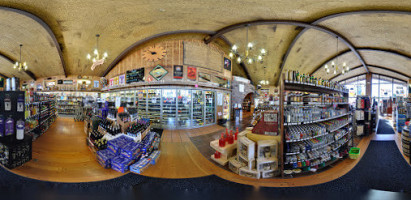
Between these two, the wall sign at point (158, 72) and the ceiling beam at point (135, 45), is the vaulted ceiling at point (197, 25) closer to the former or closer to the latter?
the ceiling beam at point (135, 45)

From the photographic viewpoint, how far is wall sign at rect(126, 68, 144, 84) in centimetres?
812

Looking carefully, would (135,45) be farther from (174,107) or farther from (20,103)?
(20,103)

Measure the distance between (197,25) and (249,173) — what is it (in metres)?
6.57

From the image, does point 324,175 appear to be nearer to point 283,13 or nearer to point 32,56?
point 283,13

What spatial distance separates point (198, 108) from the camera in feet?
26.0

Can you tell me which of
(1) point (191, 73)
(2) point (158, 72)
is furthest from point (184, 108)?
(2) point (158, 72)

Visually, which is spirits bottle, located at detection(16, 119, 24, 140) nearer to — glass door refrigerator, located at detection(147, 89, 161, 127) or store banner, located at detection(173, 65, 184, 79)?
glass door refrigerator, located at detection(147, 89, 161, 127)

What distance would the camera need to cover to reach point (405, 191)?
2633 mm

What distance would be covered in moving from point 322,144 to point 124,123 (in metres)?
4.82

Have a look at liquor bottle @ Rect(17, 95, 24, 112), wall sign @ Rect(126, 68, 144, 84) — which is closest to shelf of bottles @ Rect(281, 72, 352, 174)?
liquor bottle @ Rect(17, 95, 24, 112)

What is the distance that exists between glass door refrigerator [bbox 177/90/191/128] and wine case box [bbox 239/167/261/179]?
4900mm

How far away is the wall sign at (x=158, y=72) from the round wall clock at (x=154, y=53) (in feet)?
1.70

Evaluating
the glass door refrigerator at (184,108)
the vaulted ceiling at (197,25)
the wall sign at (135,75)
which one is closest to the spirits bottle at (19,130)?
the vaulted ceiling at (197,25)

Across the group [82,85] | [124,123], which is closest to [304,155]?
[124,123]
